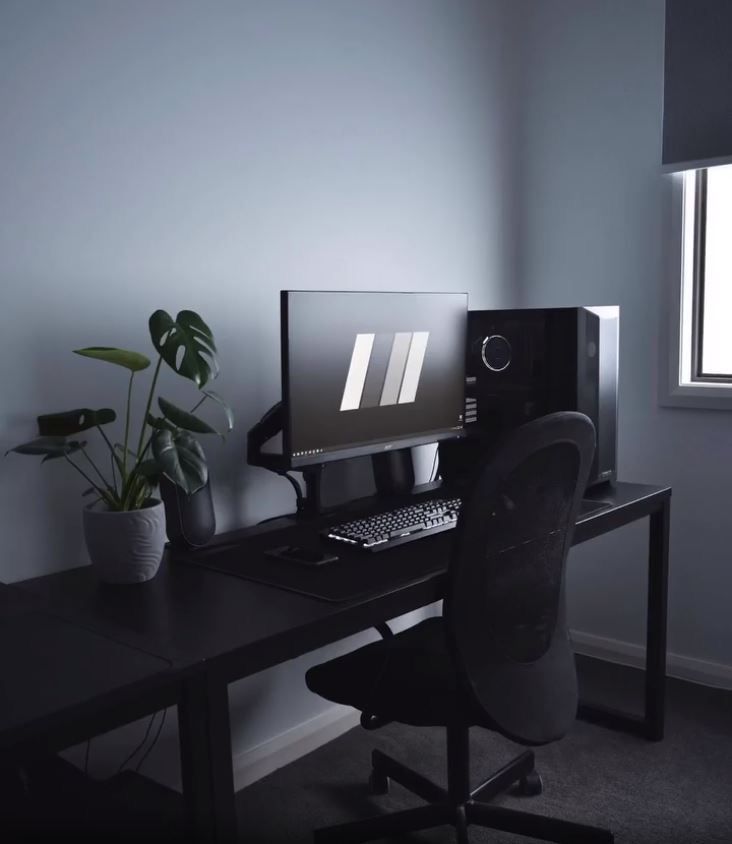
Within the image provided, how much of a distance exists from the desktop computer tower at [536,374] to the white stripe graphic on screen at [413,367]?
0.85ft

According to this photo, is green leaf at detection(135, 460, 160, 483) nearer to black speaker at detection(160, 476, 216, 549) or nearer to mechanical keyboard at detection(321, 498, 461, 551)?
black speaker at detection(160, 476, 216, 549)

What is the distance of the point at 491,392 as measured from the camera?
257 centimetres

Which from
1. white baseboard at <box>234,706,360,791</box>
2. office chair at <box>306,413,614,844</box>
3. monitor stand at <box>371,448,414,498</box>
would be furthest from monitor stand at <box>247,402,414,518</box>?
white baseboard at <box>234,706,360,791</box>

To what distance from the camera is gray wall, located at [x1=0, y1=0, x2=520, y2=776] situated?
1803mm

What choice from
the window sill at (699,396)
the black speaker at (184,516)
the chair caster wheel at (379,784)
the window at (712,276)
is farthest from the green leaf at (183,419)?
the window at (712,276)

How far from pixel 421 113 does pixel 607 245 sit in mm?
810

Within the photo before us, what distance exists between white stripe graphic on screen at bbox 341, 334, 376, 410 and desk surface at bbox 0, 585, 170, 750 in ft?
2.93

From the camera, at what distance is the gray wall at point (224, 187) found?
1.80 meters

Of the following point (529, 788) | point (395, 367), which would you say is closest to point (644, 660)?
point (529, 788)

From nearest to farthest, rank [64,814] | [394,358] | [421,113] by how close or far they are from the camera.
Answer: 1. [64,814]
2. [394,358]
3. [421,113]

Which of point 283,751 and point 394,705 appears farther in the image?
point 283,751

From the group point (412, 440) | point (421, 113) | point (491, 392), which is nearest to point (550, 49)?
point (421, 113)

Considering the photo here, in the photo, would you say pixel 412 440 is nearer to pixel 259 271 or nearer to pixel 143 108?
pixel 259 271

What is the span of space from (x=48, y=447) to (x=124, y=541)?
228mm
